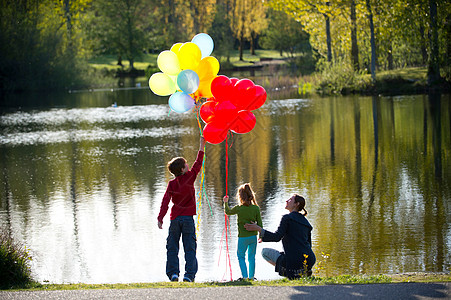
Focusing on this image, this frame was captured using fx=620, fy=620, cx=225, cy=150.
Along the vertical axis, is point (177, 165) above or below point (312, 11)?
below

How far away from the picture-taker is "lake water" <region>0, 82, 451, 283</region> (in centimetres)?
872

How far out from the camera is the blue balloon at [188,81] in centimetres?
811

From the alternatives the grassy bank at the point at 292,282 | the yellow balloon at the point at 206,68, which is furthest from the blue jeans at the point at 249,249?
the yellow balloon at the point at 206,68

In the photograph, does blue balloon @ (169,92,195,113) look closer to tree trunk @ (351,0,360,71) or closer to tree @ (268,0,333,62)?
tree trunk @ (351,0,360,71)

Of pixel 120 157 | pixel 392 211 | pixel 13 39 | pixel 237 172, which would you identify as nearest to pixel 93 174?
pixel 120 157

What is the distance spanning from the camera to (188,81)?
8141mm

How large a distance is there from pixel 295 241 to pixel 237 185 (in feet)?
21.6

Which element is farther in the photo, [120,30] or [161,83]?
[120,30]

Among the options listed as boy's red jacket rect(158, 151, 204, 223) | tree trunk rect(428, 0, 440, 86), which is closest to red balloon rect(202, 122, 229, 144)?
boy's red jacket rect(158, 151, 204, 223)

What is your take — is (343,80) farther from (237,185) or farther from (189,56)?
(189,56)

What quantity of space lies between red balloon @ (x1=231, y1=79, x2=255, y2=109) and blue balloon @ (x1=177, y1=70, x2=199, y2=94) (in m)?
0.58

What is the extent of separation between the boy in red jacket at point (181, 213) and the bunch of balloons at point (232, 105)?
888 millimetres

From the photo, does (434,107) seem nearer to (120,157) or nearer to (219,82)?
(120,157)

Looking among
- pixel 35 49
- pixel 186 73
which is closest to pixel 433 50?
pixel 186 73
